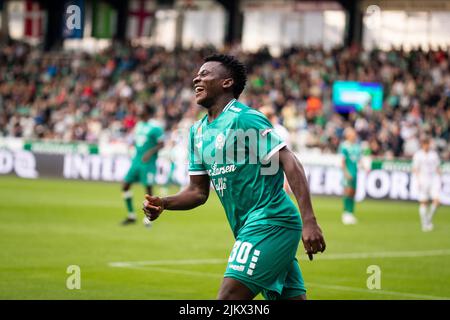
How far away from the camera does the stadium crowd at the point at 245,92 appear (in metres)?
35.3

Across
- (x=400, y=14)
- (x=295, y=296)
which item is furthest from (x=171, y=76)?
(x=295, y=296)

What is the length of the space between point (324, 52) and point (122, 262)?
2856 centimetres

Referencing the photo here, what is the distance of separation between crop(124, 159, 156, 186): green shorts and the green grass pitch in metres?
1.12

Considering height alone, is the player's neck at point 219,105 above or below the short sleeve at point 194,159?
above

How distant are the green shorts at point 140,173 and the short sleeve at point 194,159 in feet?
45.3

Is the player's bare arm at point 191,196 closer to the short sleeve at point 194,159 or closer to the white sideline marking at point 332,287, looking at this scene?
the short sleeve at point 194,159

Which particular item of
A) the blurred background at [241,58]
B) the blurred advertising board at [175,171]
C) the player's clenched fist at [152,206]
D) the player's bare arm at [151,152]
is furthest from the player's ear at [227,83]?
the blurred background at [241,58]

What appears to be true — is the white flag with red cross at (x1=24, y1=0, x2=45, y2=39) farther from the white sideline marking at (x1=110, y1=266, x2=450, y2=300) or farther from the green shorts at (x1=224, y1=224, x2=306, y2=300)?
the green shorts at (x1=224, y1=224, x2=306, y2=300)

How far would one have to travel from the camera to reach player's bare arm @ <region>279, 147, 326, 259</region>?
6748 millimetres

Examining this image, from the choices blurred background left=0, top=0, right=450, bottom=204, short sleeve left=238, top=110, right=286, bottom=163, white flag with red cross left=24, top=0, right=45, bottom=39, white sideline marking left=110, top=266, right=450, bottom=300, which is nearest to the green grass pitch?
white sideline marking left=110, top=266, right=450, bottom=300

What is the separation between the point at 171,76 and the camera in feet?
146

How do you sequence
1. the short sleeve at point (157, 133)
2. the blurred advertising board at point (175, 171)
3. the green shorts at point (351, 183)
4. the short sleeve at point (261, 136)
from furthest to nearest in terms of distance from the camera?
the blurred advertising board at point (175, 171) < the green shorts at point (351, 183) < the short sleeve at point (157, 133) < the short sleeve at point (261, 136)

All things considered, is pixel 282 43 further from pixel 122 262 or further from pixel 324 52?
pixel 122 262

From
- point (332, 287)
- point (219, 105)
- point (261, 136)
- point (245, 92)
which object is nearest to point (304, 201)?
point (261, 136)
